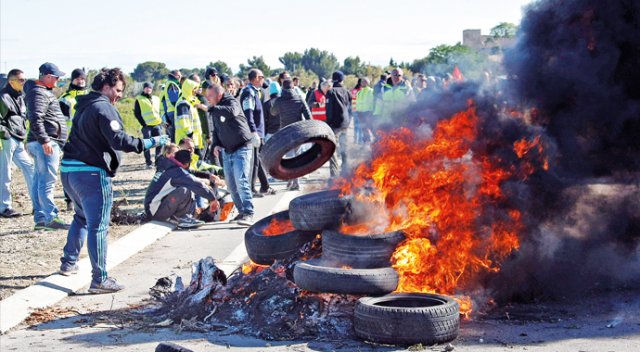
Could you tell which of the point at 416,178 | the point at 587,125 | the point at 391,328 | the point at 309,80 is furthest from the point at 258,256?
the point at 309,80

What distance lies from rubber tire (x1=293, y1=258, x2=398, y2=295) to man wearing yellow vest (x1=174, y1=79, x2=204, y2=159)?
774cm

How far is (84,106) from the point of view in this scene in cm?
862

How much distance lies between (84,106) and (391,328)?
414 cm

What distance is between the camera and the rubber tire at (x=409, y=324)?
6.66 meters

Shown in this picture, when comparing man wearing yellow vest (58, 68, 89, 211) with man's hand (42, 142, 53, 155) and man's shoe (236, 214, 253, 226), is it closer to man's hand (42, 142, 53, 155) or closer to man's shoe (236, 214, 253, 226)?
man's hand (42, 142, 53, 155)

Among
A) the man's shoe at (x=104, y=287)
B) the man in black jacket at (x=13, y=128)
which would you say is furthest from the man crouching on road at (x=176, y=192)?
the man's shoe at (x=104, y=287)

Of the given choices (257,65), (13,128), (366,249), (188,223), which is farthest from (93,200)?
(257,65)

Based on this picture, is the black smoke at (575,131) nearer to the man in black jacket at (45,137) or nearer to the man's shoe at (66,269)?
the man's shoe at (66,269)

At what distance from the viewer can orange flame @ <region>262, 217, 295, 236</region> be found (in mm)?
9438

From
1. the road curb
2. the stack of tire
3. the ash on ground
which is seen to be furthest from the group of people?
the ash on ground

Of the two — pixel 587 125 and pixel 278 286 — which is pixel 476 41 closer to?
pixel 587 125

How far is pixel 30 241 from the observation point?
1134 cm

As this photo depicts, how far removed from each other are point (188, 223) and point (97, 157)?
14.7 ft

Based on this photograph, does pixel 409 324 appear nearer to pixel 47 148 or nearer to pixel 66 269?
pixel 66 269
